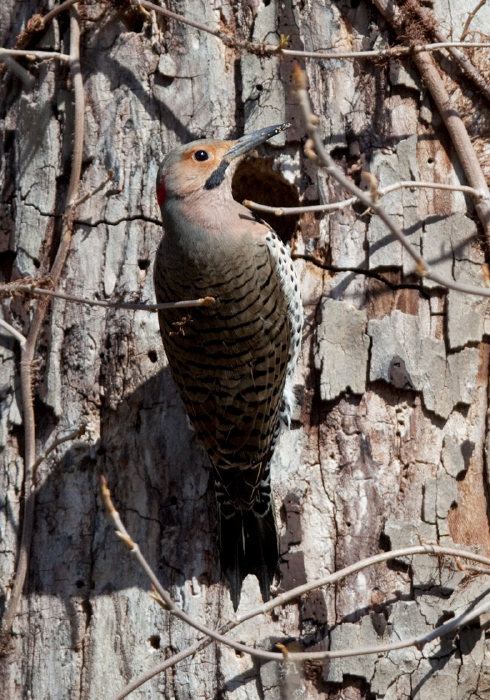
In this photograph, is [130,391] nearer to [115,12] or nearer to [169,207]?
[169,207]

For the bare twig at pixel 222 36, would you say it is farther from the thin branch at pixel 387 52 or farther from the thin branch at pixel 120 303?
the thin branch at pixel 120 303

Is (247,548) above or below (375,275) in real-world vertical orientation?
below

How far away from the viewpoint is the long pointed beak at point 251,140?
367cm

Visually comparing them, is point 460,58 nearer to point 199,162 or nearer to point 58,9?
point 199,162

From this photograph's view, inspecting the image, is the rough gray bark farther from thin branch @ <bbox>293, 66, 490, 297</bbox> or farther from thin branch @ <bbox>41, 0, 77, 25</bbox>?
thin branch @ <bbox>293, 66, 490, 297</bbox>

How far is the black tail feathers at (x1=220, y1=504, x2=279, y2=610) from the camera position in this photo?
3297mm

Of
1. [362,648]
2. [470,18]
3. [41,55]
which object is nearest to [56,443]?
[362,648]

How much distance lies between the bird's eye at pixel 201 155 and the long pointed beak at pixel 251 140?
0.26 ft

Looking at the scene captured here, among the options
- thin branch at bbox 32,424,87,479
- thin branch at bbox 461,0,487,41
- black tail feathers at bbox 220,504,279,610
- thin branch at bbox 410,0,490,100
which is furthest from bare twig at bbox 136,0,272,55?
black tail feathers at bbox 220,504,279,610

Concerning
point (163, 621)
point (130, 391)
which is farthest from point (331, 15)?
point (163, 621)

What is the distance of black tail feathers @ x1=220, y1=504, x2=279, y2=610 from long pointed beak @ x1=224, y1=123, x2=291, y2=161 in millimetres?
1392

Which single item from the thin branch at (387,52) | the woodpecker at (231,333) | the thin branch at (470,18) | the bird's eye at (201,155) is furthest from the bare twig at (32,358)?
the thin branch at (470,18)

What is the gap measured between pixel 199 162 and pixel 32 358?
1036mm

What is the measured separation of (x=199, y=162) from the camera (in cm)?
378
